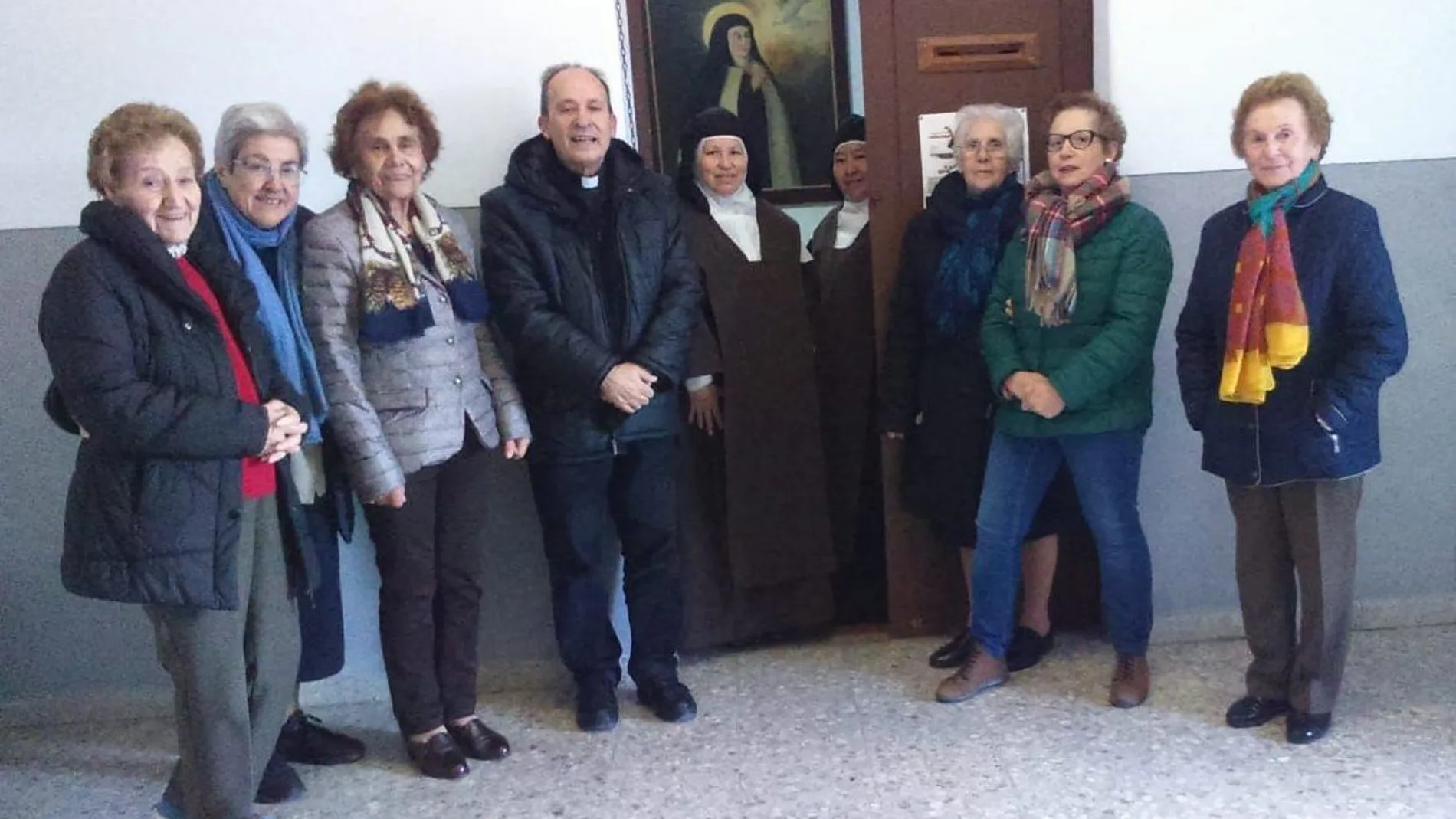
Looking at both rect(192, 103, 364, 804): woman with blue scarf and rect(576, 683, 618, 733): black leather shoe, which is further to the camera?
rect(576, 683, 618, 733): black leather shoe

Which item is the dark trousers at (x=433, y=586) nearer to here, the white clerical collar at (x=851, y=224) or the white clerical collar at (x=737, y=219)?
the white clerical collar at (x=737, y=219)

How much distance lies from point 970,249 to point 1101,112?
39 cm

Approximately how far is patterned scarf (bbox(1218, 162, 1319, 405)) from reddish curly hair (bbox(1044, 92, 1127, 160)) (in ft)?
1.08

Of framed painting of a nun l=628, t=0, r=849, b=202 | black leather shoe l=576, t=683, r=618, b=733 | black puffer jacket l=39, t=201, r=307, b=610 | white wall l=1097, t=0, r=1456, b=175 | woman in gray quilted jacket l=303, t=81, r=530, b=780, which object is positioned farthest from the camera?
framed painting of a nun l=628, t=0, r=849, b=202

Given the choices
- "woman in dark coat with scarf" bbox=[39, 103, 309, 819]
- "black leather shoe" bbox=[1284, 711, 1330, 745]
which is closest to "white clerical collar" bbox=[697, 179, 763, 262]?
"woman in dark coat with scarf" bbox=[39, 103, 309, 819]

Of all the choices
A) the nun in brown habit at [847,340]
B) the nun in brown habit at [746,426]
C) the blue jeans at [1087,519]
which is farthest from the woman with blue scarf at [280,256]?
the blue jeans at [1087,519]

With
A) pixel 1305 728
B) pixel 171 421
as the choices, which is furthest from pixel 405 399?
pixel 1305 728

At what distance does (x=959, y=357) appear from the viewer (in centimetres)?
266

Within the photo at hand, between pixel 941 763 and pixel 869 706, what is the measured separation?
1.03ft

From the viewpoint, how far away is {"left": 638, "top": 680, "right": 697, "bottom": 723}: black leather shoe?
257 cm

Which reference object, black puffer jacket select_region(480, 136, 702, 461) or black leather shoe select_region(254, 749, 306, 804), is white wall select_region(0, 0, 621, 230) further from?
black leather shoe select_region(254, 749, 306, 804)

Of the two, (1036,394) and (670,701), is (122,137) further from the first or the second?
(1036,394)

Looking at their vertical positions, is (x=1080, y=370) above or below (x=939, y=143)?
below

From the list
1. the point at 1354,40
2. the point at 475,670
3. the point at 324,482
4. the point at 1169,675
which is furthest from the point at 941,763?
the point at 1354,40
